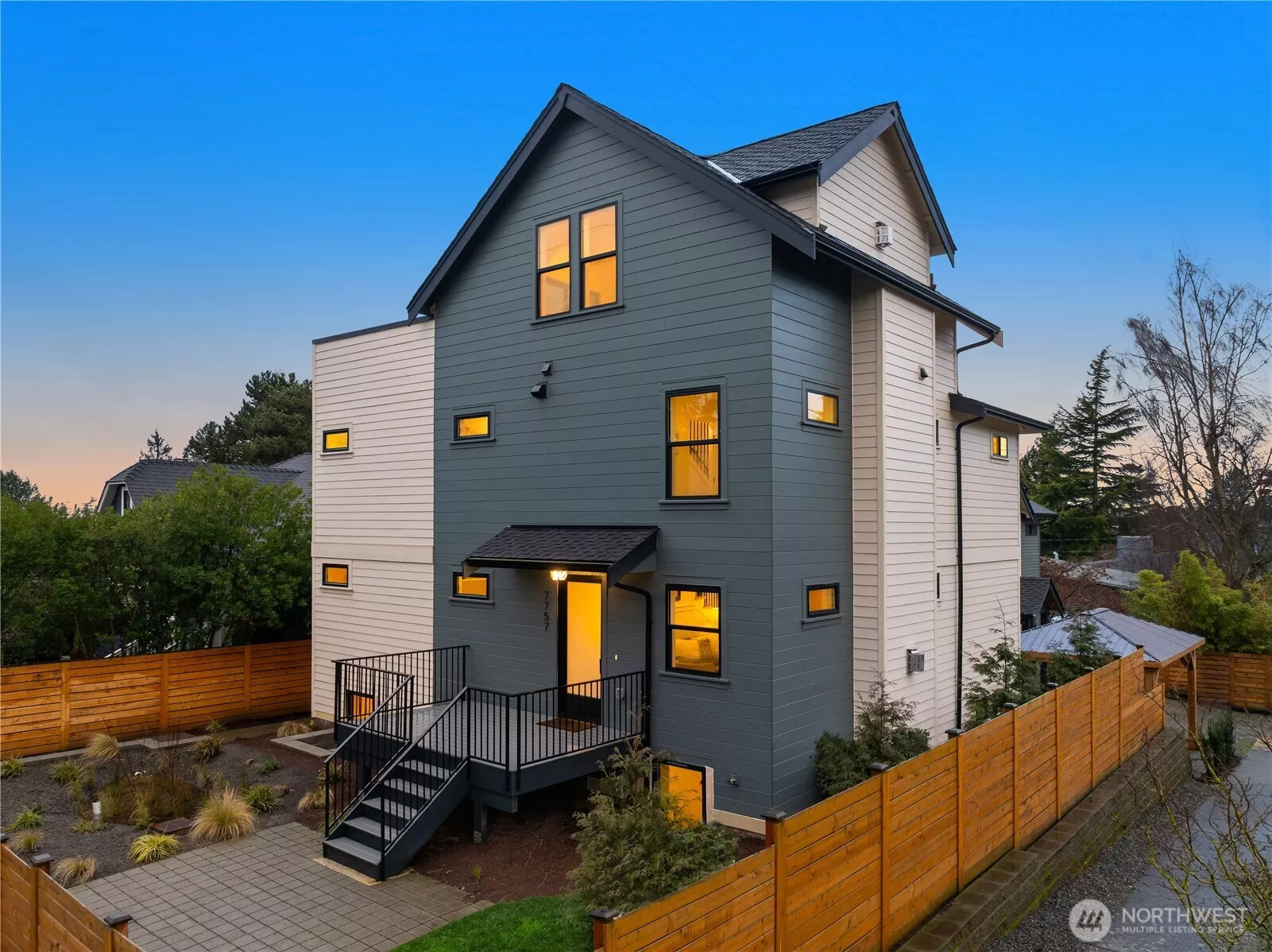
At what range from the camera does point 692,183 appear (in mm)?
9820

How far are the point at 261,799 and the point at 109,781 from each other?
9.53ft

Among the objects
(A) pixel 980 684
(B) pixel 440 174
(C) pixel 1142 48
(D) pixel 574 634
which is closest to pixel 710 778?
(D) pixel 574 634

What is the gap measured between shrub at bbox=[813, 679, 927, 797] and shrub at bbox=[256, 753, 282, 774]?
8.09 metres

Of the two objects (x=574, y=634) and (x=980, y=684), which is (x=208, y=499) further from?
(x=980, y=684)

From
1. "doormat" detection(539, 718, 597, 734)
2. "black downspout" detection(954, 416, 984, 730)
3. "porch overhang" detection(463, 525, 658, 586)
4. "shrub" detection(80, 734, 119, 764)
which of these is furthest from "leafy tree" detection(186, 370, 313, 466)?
"black downspout" detection(954, 416, 984, 730)

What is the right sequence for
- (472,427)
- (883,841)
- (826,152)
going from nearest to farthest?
(883,841), (826,152), (472,427)

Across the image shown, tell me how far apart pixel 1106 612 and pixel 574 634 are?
10.3 metres

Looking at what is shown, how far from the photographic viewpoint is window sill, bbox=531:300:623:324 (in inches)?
417

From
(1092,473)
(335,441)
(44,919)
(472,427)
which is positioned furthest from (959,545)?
(1092,473)

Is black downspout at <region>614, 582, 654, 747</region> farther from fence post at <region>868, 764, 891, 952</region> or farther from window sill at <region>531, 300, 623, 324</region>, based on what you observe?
fence post at <region>868, 764, 891, 952</region>

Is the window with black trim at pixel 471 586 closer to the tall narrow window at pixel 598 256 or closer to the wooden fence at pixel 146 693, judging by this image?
the tall narrow window at pixel 598 256

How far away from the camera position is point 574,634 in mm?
10938

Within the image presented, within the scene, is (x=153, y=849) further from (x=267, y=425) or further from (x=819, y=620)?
(x=267, y=425)

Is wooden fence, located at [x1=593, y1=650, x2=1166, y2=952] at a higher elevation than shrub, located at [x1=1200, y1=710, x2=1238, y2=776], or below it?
higher
